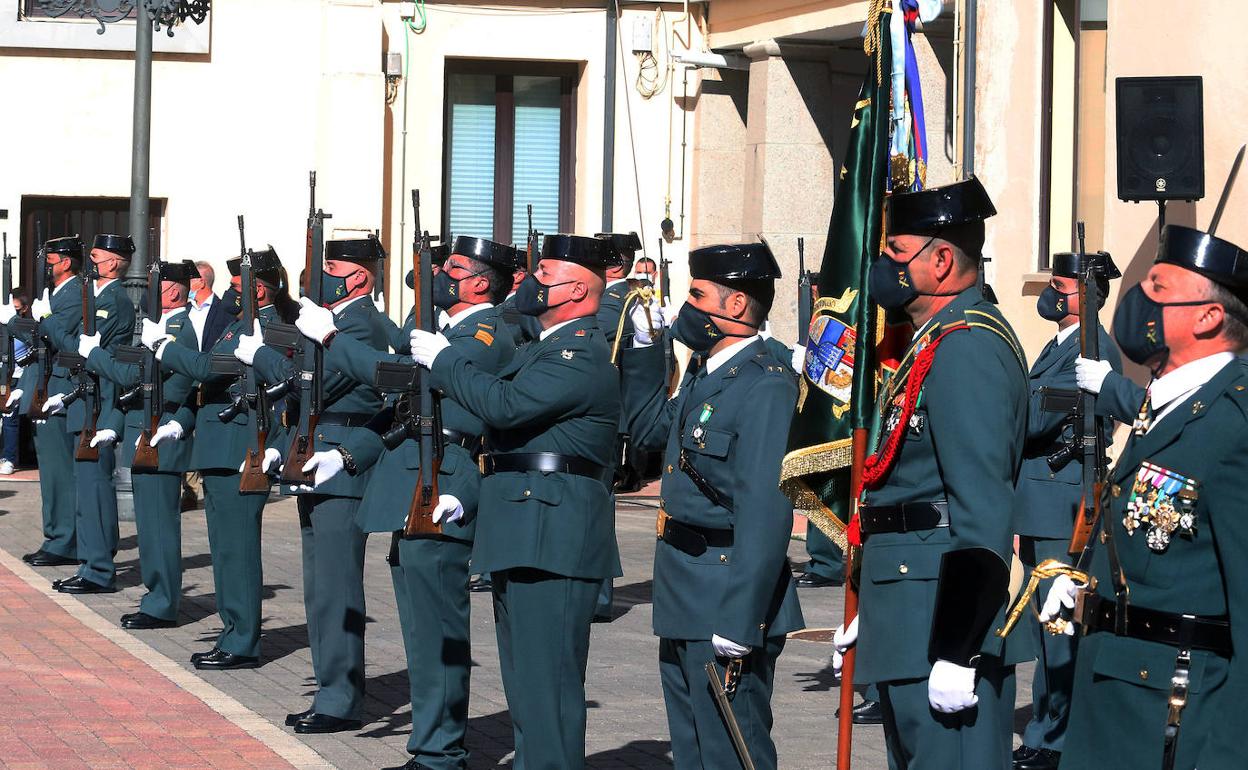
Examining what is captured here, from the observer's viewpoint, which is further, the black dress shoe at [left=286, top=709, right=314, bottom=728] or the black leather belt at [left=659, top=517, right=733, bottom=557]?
the black dress shoe at [left=286, top=709, right=314, bottom=728]

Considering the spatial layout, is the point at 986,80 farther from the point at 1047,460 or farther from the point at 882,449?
the point at 882,449

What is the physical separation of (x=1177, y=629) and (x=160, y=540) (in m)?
7.79

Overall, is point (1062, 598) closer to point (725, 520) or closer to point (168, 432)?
point (725, 520)

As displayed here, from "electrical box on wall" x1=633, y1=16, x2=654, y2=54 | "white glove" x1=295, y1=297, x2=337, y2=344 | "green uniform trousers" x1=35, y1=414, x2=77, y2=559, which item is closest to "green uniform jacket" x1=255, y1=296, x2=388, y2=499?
"white glove" x1=295, y1=297, x2=337, y2=344

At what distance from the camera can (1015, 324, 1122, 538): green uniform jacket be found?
332 inches

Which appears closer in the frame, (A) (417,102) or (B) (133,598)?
(B) (133,598)

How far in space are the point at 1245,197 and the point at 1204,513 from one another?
7843 millimetres

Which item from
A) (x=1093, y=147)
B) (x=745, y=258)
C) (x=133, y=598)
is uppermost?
(x=1093, y=147)

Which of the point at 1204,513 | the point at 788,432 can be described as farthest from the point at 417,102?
the point at 1204,513

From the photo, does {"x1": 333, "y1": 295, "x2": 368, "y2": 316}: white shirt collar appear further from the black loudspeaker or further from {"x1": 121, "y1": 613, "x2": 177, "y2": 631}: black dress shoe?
the black loudspeaker

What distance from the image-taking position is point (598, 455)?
6.64 meters

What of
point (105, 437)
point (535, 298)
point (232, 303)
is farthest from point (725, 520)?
point (105, 437)

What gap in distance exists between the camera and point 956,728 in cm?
471

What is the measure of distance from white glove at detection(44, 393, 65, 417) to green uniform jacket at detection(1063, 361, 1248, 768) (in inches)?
392
